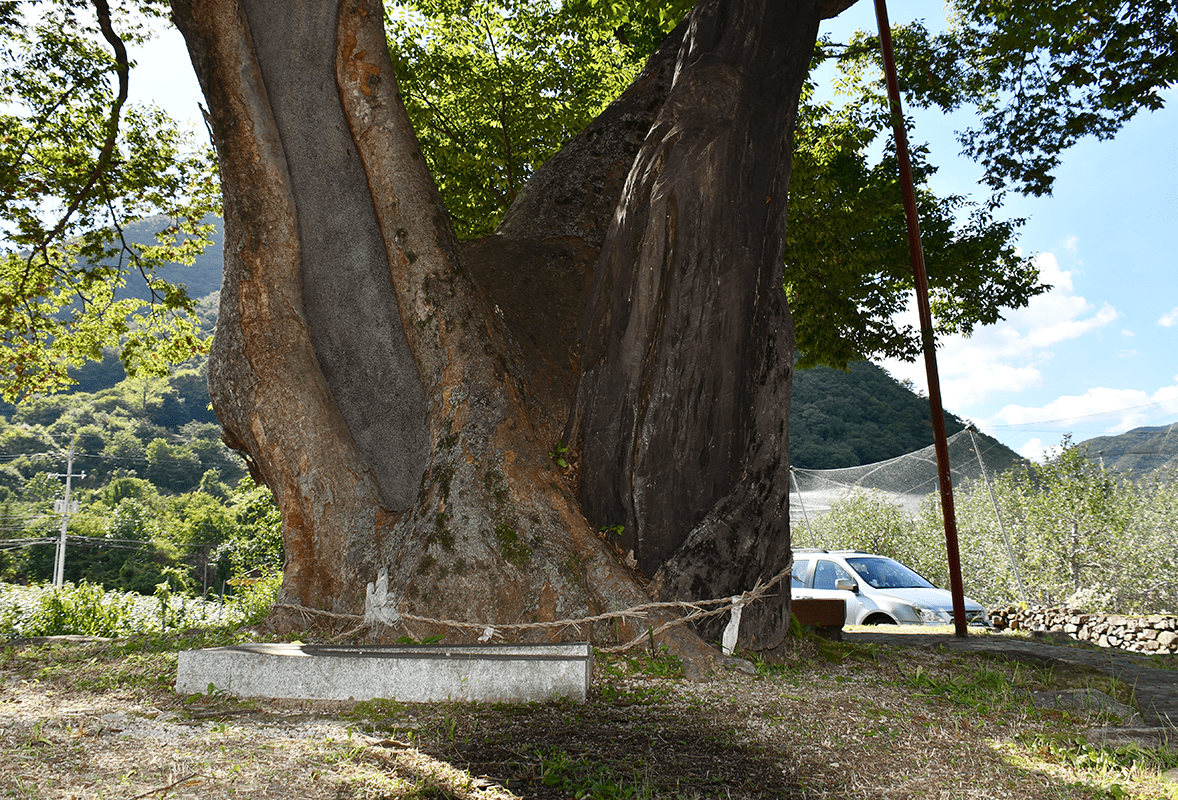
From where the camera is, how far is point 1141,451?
11492 mm

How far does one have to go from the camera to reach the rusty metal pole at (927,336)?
7.24 metres

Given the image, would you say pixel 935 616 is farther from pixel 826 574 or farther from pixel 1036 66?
pixel 1036 66

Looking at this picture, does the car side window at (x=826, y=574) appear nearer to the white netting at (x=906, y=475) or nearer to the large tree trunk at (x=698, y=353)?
the white netting at (x=906, y=475)

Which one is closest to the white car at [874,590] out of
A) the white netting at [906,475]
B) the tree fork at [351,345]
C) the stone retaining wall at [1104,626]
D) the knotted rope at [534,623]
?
→ the stone retaining wall at [1104,626]

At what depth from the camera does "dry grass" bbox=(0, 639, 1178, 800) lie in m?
2.35

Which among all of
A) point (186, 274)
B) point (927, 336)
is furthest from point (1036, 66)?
point (186, 274)

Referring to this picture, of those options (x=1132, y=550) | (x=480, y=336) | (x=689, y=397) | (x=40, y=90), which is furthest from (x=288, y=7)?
(x=1132, y=550)

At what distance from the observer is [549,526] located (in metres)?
4.59

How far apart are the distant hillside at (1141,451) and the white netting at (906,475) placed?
1.60m

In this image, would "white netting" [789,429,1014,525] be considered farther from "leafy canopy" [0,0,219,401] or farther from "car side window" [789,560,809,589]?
"leafy canopy" [0,0,219,401]

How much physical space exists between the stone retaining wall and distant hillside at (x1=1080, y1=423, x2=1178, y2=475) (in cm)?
286

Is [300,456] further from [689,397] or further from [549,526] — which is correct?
[689,397]

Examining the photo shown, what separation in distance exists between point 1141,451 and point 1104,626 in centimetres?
348

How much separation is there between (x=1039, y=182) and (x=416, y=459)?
8123 mm
